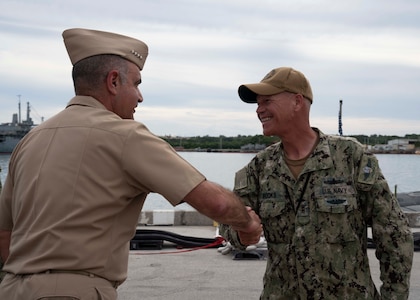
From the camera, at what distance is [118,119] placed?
2.78m

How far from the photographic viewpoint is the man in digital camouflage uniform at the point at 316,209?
3562 mm

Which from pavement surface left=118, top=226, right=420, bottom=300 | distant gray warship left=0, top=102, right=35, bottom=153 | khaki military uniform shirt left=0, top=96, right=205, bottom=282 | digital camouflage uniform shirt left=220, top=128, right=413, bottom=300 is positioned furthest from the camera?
distant gray warship left=0, top=102, right=35, bottom=153

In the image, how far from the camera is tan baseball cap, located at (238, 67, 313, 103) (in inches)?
150

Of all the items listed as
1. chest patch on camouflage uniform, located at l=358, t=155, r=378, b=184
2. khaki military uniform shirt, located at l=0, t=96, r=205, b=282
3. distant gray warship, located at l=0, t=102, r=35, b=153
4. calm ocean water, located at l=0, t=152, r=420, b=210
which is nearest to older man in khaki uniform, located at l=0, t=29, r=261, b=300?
khaki military uniform shirt, located at l=0, t=96, r=205, b=282

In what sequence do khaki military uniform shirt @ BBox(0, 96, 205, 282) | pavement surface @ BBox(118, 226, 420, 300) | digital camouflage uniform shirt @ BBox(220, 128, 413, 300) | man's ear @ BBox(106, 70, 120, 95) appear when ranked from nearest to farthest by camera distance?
khaki military uniform shirt @ BBox(0, 96, 205, 282)
man's ear @ BBox(106, 70, 120, 95)
digital camouflage uniform shirt @ BBox(220, 128, 413, 300)
pavement surface @ BBox(118, 226, 420, 300)

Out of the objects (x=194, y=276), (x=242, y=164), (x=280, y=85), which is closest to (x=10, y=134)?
(x=242, y=164)

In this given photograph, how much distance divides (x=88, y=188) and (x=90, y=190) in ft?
0.04

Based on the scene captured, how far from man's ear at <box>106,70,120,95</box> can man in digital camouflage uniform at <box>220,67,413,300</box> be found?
3.66 feet

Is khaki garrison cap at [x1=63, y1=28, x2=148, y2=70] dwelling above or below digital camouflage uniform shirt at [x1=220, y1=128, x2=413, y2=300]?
above

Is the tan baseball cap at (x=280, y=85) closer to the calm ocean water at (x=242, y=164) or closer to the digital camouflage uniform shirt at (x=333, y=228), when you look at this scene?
the digital camouflage uniform shirt at (x=333, y=228)

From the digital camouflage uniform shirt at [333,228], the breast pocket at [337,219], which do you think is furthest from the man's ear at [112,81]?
the breast pocket at [337,219]

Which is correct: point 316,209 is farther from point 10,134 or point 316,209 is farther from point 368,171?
point 10,134

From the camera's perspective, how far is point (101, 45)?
2904 millimetres

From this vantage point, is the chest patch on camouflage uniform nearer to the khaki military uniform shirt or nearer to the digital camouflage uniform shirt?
the digital camouflage uniform shirt
